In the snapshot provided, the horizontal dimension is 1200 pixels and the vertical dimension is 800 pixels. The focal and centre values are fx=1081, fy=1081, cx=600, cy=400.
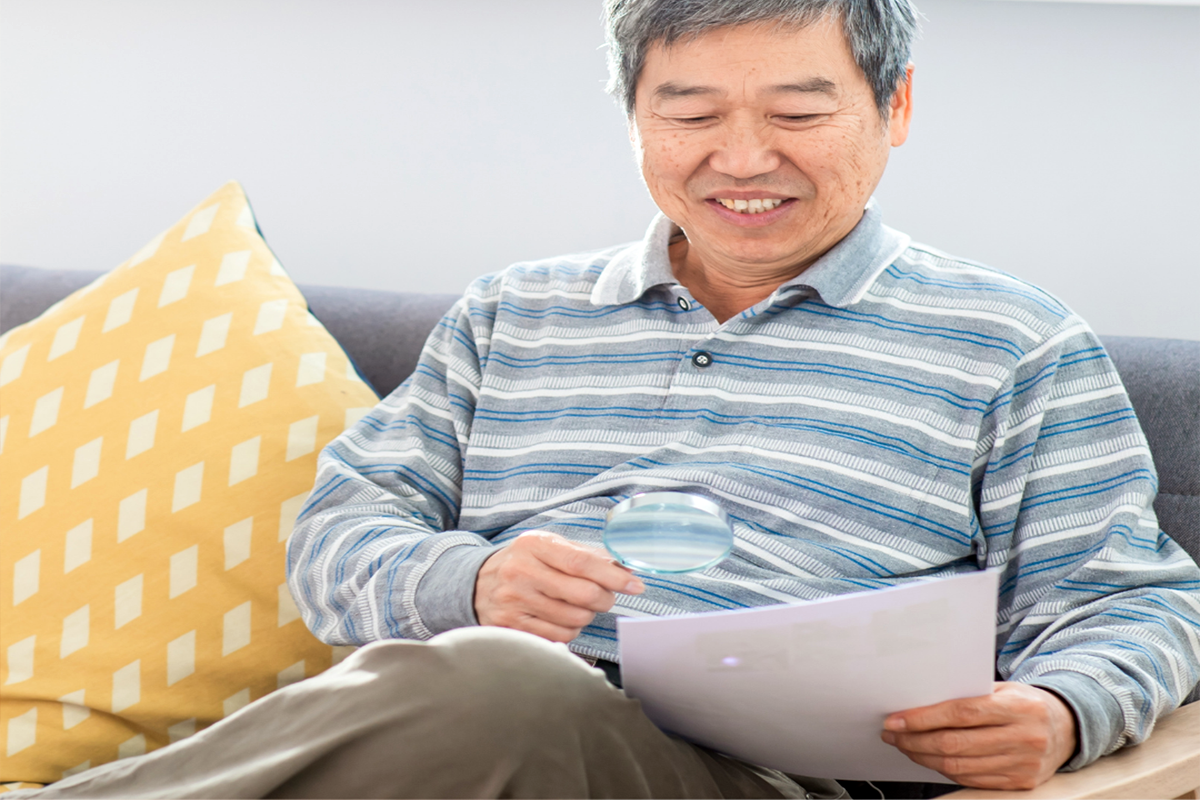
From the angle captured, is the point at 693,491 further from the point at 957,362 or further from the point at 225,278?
the point at 225,278

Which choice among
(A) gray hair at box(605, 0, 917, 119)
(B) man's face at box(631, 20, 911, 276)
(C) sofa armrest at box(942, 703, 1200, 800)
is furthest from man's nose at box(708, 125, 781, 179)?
(C) sofa armrest at box(942, 703, 1200, 800)

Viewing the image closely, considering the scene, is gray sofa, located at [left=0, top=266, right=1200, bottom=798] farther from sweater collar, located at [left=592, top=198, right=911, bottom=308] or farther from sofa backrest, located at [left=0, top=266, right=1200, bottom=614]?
sweater collar, located at [left=592, top=198, right=911, bottom=308]

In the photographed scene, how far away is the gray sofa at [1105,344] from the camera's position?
1.12 meters

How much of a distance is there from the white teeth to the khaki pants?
55 centimetres

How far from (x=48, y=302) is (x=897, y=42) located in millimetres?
1222

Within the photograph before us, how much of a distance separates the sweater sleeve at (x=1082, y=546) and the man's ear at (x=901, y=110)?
0.86 feet

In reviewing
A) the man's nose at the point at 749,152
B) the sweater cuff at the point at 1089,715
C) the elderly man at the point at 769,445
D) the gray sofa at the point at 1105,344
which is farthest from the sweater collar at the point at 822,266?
the sweater cuff at the point at 1089,715

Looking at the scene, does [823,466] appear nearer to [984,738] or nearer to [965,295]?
[965,295]

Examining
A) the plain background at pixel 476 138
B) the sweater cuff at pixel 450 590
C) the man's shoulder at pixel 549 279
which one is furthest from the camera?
the plain background at pixel 476 138

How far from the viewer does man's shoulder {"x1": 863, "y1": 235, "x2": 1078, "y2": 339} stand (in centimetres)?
107

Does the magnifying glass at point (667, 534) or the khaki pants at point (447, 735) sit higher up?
the magnifying glass at point (667, 534)

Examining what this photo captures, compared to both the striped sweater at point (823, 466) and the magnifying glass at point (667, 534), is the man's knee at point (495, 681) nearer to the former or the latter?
the magnifying glass at point (667, 534)

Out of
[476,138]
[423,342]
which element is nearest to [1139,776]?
[423,342]

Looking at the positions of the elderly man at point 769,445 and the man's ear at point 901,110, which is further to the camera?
the man's ear at point 901,110
